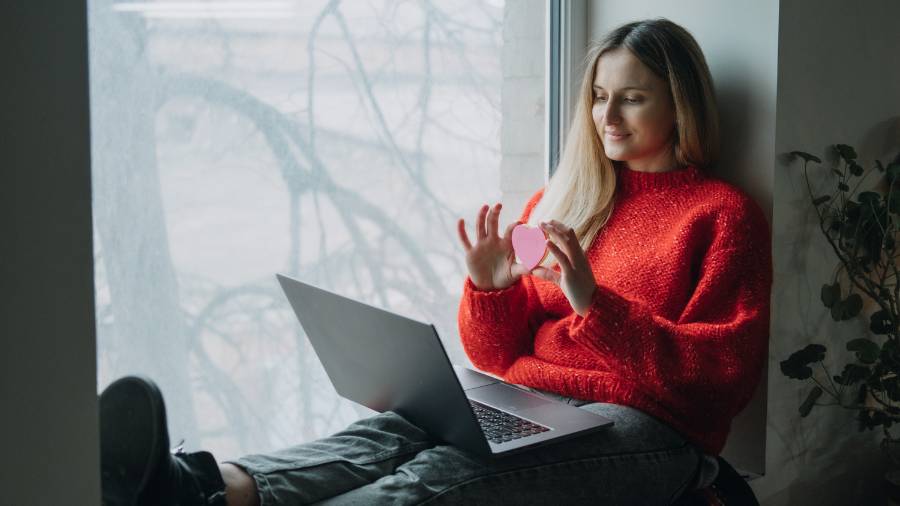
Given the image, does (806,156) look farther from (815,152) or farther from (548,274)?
(548,274)

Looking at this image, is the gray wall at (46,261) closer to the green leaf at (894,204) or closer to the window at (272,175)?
the window at (272,175)

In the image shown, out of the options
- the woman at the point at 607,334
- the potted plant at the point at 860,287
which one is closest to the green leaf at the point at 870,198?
the potted plant at the point at 860,287

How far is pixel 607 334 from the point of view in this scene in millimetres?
1618

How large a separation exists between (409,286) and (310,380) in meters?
0.30

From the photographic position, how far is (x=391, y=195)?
196 cm

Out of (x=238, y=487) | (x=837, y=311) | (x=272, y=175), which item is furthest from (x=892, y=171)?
(x=238, y=487)

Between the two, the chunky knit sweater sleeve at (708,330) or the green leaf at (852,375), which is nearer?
the chunky knit sweater sleeve at (708,330)

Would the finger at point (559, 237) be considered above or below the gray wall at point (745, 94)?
below

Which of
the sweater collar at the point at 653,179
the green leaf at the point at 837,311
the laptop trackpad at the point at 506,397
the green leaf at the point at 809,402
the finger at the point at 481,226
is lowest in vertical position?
the green leaf at the point at 809,402

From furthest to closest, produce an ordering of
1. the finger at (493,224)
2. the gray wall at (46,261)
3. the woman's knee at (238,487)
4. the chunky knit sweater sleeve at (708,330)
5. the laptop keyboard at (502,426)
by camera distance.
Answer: the finger at (493,224) < the chunky knit sweater sleeve at (708,330) < the laptop keyboard at (502,426) < the woman's knee at (238,487) < the gray wall at (46,261)

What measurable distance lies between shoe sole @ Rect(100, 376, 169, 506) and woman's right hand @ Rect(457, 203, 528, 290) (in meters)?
0.73

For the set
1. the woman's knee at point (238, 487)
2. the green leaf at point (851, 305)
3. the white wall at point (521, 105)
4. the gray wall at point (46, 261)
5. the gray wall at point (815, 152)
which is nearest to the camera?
the gray wall at point (46, 261)

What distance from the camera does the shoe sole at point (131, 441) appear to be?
121 cm

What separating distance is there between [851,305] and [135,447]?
1.49m
